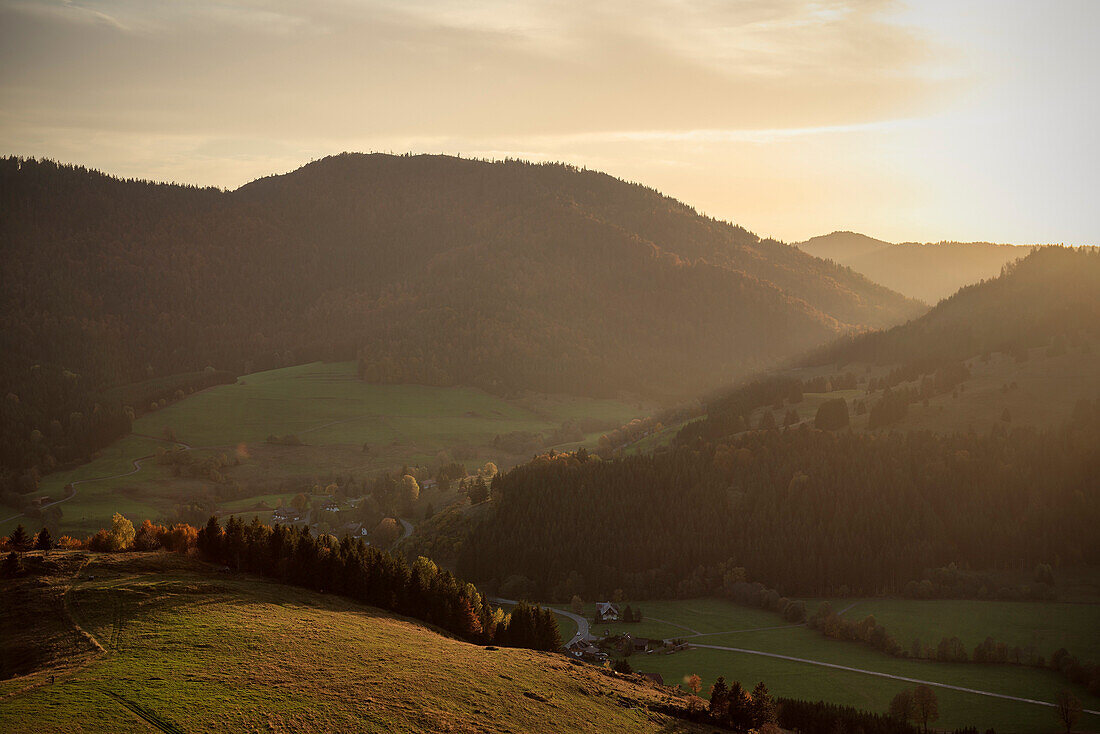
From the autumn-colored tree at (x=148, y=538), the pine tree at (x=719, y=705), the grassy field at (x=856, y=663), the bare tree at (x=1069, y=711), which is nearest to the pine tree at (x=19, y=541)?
the autumn-colored tree at (x=148, y=538)

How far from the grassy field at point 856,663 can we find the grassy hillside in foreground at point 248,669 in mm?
44462

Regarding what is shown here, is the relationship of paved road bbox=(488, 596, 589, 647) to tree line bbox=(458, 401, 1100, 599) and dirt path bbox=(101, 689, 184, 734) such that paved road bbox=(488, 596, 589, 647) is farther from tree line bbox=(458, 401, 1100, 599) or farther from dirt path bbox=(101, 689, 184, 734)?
dirt path bbox=(101, 689, 184, 734)

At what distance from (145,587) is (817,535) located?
148 m

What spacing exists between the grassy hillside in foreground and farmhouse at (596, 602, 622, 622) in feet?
222

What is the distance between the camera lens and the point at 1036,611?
15212cm

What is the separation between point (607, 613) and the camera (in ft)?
511

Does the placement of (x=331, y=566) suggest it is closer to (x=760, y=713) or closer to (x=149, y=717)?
(x=149, y=717)

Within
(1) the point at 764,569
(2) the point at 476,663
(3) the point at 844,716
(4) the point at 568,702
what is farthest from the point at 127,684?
(1) the point at 764,569

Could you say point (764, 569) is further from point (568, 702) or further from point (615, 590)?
point (568, 702)

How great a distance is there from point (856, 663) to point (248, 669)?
360 ft

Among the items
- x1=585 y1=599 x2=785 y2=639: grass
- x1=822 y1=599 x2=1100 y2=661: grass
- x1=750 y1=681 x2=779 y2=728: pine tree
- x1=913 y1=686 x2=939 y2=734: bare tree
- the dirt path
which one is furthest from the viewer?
x1=585 y1=599 x2=785 y2=639: grass

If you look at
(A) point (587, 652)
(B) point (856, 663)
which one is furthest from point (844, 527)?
(A) point (587, 652)

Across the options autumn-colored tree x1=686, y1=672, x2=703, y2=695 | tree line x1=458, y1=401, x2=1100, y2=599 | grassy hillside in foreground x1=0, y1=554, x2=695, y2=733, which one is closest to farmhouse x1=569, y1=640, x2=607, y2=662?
autumn-colored tree x1=686, y1=672, x2=703, y2=695

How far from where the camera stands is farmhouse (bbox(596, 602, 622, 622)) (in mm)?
154375
